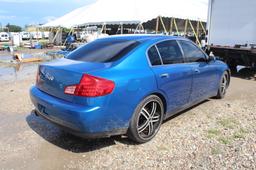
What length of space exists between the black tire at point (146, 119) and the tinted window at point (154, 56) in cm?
55

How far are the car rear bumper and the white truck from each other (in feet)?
25.5

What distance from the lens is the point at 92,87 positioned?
12.0 feet

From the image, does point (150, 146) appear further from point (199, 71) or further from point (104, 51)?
point (199, 71)

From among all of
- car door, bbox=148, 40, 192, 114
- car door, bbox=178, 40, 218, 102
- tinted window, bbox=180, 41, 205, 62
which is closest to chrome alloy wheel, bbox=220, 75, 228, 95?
car door, bbox=178, 40, 218, 102

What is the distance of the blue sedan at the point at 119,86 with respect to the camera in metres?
3.70

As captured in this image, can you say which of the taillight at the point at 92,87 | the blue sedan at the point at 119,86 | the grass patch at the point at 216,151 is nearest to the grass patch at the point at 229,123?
the blue sedan at the point at 119,86

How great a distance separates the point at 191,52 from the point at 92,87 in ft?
8.77

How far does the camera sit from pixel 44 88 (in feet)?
14.2

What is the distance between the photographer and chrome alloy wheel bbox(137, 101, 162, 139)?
4.38 m

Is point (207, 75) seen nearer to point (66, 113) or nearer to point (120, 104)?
point (120, 104)

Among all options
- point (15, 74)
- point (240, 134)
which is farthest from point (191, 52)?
point (15, 74)

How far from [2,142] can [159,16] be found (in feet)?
67.6

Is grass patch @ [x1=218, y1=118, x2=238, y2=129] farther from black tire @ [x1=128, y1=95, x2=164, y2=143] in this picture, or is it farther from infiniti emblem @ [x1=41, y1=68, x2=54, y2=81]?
infiniti emblem @ [x1=41, y1=68, x2=54, y2=81]

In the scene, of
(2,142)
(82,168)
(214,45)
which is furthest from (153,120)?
(214,45)
